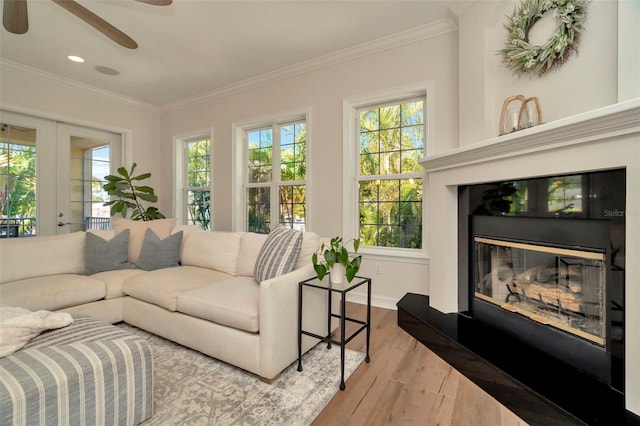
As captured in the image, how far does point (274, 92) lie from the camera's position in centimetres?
380

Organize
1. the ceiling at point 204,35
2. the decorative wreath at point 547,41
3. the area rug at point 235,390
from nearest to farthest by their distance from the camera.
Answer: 1. the area rug at point 235,390
2. the decorative wreath at point 547,41
3. the ceiling at point 204,35

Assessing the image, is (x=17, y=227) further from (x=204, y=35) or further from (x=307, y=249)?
(x=307, y=249)

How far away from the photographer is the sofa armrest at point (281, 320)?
1.70 metres

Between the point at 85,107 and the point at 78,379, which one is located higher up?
the point at 85,107

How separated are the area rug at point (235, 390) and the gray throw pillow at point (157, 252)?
3.26ft

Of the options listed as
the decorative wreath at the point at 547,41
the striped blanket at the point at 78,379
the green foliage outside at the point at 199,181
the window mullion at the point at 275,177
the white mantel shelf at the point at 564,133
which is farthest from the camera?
the green foliage outside at the point at 199,181

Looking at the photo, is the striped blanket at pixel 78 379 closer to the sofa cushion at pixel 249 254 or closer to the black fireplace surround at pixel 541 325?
the sofa cushion at pixel 249 254

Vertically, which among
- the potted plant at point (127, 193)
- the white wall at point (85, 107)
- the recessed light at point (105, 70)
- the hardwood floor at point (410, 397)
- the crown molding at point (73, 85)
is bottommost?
the hardwood floor at point (410, 397)

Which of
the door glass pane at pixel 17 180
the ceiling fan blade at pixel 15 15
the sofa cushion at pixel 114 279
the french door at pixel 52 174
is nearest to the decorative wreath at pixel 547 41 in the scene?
the ceiling fan blade at pixel 15 15

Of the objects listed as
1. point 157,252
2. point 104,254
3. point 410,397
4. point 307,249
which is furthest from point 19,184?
point 410,397

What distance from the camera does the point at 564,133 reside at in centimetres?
145

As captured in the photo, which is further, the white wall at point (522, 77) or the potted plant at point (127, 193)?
the potted plant at point (127, 193)

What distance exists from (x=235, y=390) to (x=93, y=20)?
2484mm

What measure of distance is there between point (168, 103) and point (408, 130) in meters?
4.02
